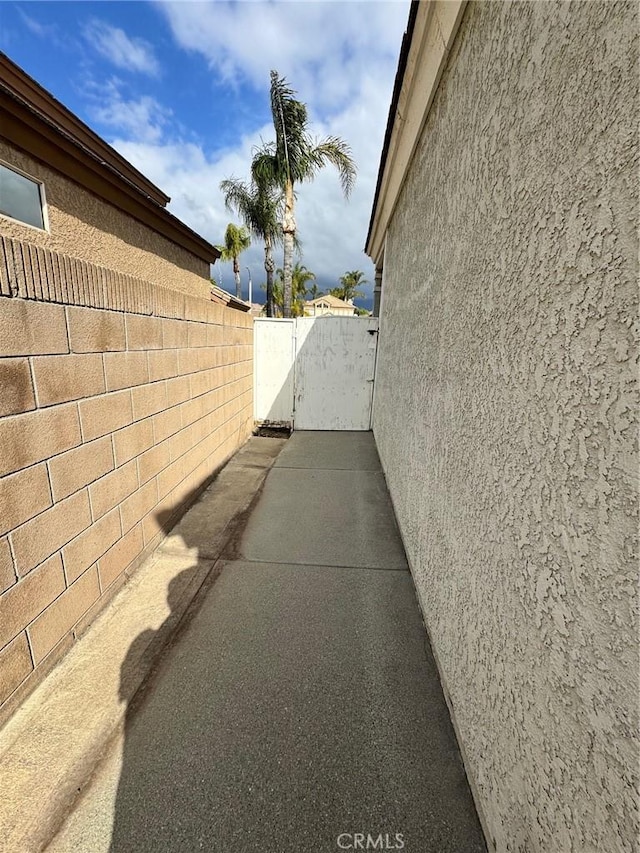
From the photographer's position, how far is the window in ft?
10.7

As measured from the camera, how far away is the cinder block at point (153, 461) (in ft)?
9.41

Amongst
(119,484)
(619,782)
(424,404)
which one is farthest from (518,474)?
(119,484)

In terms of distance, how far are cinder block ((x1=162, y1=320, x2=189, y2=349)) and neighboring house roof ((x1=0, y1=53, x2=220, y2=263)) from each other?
2.10 metres

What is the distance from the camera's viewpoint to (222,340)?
4.87 metres

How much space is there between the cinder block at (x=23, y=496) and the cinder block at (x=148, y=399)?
94cm

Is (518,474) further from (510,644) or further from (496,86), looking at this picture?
(496,86)

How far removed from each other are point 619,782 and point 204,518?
3.45 metres

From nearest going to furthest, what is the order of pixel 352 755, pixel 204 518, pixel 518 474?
1. pixel 518 474
2. pixel 352 755
3. pixel 204 518

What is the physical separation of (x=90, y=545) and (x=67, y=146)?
13.1 ft

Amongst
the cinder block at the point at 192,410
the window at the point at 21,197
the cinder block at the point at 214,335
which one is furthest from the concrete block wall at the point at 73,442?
the window at the point at 21,197

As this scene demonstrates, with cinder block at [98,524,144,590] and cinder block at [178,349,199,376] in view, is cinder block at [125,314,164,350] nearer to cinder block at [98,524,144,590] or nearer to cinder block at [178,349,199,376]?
cinder block at [178,349,199,376]

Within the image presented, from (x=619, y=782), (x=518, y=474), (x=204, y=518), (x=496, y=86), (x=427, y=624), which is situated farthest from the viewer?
Result: (x=204, y=518)

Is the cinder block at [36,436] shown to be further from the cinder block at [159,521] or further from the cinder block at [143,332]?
the cinder block at [159,521]

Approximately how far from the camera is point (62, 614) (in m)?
2.01
